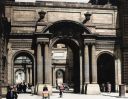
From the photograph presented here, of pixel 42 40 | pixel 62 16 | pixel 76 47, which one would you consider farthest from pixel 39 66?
pixel 62 16

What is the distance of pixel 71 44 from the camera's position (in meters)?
45.1

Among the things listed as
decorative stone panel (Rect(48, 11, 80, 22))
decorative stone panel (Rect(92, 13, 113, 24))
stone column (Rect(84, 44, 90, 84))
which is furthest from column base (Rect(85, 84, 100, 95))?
decorative stone panel (Rect(48, 11, 80, 22))

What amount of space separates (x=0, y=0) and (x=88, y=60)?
12.9m

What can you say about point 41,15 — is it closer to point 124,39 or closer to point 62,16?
point 62,16

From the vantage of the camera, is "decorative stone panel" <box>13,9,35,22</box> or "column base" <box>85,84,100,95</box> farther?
"decorative stone panel" <box>13,9,35,22</box>

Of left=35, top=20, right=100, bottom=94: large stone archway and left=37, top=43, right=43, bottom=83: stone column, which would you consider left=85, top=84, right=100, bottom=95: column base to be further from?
left=37, top=43, right=43, bottom=83: stone column

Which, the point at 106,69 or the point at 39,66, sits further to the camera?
the point at 106,69

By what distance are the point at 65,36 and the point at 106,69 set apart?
6738mm

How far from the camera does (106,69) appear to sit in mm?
47156

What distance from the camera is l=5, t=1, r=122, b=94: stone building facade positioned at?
42.2 meters

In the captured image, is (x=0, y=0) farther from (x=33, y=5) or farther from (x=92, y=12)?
(x=92, y=12)

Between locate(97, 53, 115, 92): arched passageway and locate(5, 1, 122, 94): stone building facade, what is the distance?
205mm

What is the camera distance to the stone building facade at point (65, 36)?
139 feet

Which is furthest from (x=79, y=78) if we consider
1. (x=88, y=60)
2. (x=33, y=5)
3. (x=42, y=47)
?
(x=33, y=5)
